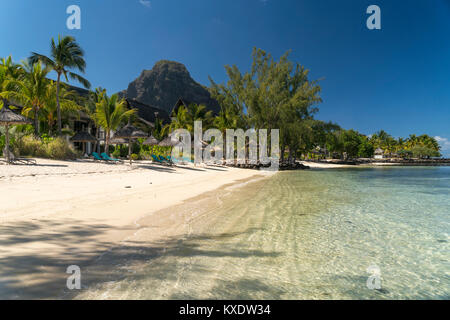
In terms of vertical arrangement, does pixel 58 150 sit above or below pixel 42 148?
below

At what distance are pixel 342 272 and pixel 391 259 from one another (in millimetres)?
1176

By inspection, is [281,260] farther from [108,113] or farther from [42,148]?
[108,113]

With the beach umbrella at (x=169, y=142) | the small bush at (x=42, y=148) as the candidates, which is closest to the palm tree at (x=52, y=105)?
the small bush at (x=42, y=148)

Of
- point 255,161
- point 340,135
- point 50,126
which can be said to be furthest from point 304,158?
point 50,126

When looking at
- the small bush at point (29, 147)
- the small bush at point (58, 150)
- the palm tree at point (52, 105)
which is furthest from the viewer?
the palm tree at point (52, 105)

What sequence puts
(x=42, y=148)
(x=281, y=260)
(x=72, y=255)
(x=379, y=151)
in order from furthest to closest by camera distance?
(x=379, y=151) → (x=42, y=148) → (x=281, y=260) → (x=72, y=255)

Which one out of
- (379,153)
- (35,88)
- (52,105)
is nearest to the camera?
(35,88)

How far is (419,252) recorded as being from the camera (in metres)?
4.03

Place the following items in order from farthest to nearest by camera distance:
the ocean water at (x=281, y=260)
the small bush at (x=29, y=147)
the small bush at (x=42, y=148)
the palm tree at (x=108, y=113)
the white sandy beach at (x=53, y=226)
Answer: the palm tree at (x=108, y=113) → the small bush at (x=42, y=148) → the small bush at (x=29, y=147) → the ocean water at (x=281, y=260) → the white sandy beach at (x=53, y=226)

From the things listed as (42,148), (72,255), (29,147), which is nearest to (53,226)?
(72,255)

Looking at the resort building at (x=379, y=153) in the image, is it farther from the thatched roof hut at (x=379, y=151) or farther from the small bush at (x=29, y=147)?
the small bush at (x=29, y=147)

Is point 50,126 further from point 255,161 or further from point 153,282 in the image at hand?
point 153,282

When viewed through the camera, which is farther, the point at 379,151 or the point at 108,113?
the point at 379,151

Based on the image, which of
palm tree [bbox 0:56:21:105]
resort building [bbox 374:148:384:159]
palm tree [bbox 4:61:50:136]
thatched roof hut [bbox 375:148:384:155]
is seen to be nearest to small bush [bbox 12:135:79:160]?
palm tree [bbox 4:61:50:136]
